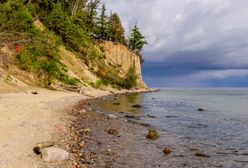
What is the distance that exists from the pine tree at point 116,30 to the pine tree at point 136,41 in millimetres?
4045

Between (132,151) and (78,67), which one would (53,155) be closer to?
(132,151)

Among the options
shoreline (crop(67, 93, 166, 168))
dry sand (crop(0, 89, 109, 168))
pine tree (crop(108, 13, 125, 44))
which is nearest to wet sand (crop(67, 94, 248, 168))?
shoreline (crop(67, 93, 166, 168))

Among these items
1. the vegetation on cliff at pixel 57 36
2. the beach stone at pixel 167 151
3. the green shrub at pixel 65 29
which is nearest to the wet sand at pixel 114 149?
the beach stone at pixel 167 151

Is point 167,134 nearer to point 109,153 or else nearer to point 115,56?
point 109,153

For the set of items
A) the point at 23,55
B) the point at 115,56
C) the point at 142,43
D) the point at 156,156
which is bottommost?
the point at 156,156

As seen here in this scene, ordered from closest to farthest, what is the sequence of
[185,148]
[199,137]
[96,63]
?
[185,148], [199,137], [96,63]

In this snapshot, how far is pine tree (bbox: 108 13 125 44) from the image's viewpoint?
97.9m

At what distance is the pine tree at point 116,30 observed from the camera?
9790 centimetres

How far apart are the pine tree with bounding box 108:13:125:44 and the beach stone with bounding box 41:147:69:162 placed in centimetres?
8788

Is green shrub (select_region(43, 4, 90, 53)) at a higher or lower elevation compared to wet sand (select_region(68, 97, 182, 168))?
higher

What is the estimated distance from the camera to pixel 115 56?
309ft

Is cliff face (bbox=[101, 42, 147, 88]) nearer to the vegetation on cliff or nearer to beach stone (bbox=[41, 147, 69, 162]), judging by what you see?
the vegetation on cliff

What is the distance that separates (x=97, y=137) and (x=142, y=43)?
307 feet

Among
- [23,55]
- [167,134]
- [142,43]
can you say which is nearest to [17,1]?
[23,55]
